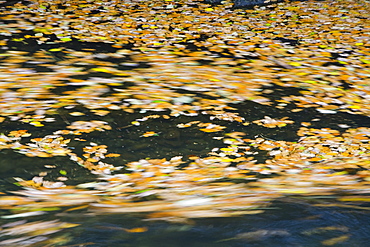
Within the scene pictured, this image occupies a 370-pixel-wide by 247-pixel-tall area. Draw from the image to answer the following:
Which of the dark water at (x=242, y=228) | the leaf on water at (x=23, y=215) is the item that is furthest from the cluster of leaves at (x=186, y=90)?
the dark water at (x=242, y=228)

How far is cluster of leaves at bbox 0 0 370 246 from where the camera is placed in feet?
12.6

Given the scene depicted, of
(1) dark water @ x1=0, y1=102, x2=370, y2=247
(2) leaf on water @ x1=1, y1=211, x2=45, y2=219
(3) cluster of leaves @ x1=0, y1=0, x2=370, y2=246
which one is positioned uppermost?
(1) dark water @ x1=0, y1=102, x2=370, y2=247

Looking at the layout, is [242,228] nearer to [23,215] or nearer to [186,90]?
[23,215]

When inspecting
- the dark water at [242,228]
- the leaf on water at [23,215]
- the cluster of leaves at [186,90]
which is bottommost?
the cluster of leaves at [186,90]

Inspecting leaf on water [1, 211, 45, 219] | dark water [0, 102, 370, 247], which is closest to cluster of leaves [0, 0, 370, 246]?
leaf on water [1, 211, 45, 219]

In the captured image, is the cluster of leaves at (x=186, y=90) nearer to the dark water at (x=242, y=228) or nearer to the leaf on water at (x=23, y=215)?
the leaf on water at (x=23, y=215)

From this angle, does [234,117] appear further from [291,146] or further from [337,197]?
[337,197]

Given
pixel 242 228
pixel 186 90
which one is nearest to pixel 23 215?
pixel 242 228

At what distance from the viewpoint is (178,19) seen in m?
11.4

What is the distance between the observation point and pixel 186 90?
7031mm

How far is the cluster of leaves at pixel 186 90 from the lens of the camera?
3.83 metres

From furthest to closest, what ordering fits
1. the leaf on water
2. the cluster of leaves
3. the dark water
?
the cluster of leaves
the leaf on water
the dark water

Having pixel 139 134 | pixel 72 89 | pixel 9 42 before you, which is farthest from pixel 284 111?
pixel 9 42

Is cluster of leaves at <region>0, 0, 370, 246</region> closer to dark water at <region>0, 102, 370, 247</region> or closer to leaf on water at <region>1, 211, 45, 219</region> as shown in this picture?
leaf on water at <region>1, 211, 45, 219</region>
